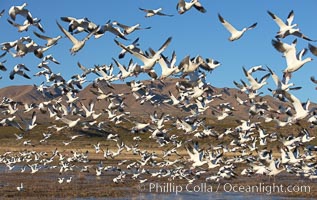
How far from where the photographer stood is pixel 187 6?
20.5 meters

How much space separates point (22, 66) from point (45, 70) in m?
2.45

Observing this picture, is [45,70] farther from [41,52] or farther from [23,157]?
[23,157]

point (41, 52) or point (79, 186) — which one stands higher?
point (41, 52)

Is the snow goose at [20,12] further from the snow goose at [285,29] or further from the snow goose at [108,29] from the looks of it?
the snow goose at [285,29]

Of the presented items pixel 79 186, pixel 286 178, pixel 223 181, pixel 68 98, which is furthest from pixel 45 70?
pixel 286 178

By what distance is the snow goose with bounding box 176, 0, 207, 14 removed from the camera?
2023cm

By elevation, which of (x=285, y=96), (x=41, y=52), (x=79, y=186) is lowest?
(x=79, y=186)

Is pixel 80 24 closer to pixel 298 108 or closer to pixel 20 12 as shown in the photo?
pixel 20 12

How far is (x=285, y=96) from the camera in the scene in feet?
73.5

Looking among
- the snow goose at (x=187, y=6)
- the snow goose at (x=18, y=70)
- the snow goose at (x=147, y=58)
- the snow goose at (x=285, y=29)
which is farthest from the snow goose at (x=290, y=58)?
the snow goose at (x=18, y=70)

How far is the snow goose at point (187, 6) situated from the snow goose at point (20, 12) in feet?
16.7

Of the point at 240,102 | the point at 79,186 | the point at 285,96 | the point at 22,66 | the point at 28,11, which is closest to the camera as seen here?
the point at 28,11

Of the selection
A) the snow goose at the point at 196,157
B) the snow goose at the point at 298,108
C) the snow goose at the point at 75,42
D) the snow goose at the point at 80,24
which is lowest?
the snow goose at the point at 196,157

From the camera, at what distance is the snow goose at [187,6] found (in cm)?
2023
